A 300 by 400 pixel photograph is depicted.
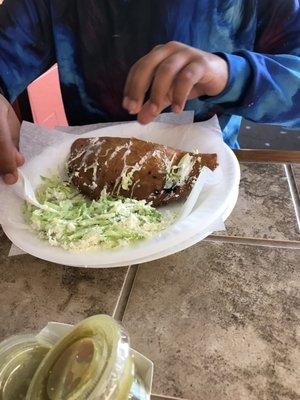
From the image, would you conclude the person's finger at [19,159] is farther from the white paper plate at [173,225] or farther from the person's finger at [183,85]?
the person's finger at [183,85]

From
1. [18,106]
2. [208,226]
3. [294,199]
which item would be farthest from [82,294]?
[18,106]

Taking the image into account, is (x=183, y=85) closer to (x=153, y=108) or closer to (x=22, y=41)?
(x=153, y=108)

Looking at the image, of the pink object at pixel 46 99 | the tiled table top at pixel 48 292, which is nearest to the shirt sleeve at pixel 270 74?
the tiled table top at pixel 48 292

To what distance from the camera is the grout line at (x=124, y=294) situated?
51cm

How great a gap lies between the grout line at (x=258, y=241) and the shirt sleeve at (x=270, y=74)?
0.77 feet

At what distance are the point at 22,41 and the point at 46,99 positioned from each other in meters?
0.93

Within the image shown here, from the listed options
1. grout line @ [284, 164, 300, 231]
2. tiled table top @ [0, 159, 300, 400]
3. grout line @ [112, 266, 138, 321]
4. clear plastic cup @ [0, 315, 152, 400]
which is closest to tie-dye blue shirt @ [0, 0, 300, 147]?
grout line @ [284, 164, 300, 231]

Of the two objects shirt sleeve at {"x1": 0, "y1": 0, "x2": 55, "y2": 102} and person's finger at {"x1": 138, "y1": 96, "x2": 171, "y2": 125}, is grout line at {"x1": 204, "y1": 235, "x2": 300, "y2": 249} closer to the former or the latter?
person's finger at {"x1": 138, "y1": 96, "x2": 171, "y2": 125}

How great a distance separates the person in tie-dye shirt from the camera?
0.60 m

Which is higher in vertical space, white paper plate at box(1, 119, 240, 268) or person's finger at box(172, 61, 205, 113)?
person's finger at box(172, 61, 205, 113)

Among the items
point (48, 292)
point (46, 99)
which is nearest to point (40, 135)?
point (48, 292)

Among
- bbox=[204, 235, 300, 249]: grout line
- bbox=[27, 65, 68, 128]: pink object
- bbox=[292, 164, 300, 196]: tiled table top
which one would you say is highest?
bbox=[204, 235, 300, 249]: grout line

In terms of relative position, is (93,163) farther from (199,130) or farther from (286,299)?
(286,299)

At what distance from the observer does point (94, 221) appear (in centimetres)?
59
